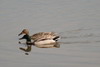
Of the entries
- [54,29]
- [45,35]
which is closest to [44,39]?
[45,35]

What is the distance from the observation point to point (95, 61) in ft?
69.6

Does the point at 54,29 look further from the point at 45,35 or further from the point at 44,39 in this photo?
the point at 45,35

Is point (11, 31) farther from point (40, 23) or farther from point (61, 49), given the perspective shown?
point (61, 49)

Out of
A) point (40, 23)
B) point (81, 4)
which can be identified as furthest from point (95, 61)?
point (81, 4)

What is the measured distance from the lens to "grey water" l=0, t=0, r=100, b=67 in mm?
21719

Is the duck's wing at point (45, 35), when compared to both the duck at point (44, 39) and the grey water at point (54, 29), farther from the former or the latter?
the grey water at point (54, 29)

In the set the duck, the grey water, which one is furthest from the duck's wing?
the grey water

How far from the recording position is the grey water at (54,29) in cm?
2172

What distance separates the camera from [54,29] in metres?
28.3

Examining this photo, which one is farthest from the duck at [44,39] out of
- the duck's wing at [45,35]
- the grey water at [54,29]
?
the grey water at [54,29]

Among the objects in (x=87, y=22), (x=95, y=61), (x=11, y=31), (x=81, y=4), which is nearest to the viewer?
(x=95, y=61)

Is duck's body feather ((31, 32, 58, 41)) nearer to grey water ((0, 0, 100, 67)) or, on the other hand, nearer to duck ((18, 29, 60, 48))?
duck ((18, 29, 60, 48))

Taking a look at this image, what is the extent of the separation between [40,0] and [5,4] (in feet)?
10.6

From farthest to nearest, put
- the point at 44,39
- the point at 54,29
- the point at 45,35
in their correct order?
1. the point at 54,29
2. the point at 44,39
3. the point at 45,35
